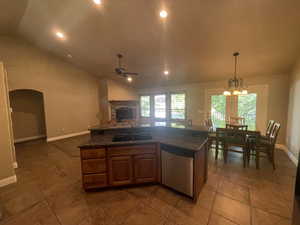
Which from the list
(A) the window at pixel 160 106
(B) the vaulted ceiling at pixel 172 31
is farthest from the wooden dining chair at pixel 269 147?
(A) the window at pixel 160 106

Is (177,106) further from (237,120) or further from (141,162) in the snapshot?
(141,162)

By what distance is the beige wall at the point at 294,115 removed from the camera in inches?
132

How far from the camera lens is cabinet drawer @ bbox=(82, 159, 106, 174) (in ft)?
7.39

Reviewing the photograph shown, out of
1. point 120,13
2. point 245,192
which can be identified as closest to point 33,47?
point 120,13

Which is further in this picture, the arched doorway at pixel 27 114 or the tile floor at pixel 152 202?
the arched doorway at pixel 27 114

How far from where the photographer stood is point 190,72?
515cm

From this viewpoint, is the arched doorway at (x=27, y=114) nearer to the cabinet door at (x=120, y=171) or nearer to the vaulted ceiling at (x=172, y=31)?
the vaulted ceiling at (x=172, y=31)

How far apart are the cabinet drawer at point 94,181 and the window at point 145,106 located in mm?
5961

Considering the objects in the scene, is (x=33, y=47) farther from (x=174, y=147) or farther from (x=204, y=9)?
(x=174, y=147)

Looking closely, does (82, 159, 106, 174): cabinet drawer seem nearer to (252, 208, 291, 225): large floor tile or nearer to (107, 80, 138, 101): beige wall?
(252, 208, 291, 225): large floor tile

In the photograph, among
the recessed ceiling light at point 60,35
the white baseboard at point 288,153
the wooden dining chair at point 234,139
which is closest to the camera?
the wooden dining chair at point 234,139

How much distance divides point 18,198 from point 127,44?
4170 mm

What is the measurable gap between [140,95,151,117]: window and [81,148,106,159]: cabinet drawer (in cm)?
592

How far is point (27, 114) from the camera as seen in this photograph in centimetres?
580
